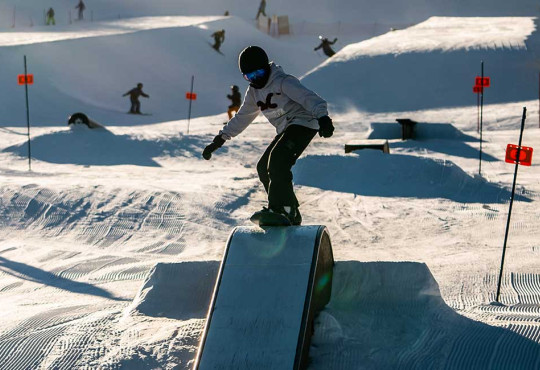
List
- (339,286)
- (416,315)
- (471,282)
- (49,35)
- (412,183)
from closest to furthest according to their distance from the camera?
(416,315), (339,286), (471,282), (412,183), (49,35)

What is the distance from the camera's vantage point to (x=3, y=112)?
24.9 metres

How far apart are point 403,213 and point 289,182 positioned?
5.25 m

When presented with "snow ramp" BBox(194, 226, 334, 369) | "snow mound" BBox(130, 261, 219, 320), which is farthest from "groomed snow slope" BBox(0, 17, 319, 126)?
"snow ramp" BBox(194, 226, 334, 369)

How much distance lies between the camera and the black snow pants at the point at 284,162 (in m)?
5.62

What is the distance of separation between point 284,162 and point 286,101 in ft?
1.56

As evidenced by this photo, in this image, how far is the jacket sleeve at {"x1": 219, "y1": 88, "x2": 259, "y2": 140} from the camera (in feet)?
19.9

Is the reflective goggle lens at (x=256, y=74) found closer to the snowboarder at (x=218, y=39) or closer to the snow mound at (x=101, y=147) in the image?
the snow mound at (x=101, y=147)

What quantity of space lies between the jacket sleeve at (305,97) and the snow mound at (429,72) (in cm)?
1960

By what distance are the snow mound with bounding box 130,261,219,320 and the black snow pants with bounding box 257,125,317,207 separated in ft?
2.41

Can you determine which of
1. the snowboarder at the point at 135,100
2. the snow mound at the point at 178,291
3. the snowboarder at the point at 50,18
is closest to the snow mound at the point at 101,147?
the snowboarder at the point at 135,100

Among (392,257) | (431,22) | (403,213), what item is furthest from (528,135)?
(431,22)

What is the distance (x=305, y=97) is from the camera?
18.4ft

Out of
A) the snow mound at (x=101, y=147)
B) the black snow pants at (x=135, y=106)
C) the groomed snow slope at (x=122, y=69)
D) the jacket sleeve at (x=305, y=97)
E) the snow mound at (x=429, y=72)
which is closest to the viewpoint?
the jacket sleeve at (x=305, y=97)

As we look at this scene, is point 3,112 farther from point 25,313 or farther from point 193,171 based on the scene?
point 25,313
